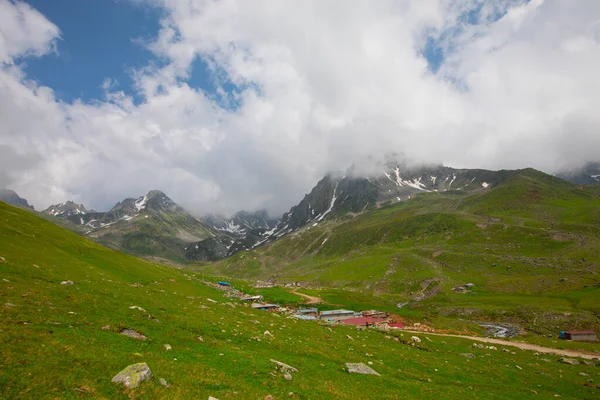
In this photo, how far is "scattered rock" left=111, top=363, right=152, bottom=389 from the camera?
14062 mm

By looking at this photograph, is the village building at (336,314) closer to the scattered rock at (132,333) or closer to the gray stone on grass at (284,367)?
the gray stone on grass at (284,367)

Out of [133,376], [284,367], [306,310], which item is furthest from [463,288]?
[133,376]

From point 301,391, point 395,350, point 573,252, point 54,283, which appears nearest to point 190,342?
point 301,391

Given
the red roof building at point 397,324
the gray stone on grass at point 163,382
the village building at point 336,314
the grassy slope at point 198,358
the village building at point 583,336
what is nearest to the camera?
the grassy slope at point 198,358

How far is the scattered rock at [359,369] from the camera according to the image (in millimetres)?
24689

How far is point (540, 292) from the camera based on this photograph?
4486 inches

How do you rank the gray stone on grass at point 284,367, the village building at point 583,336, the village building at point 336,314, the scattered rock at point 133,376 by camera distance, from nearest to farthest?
the scattered rock at point 133,376 < the gray stone on grass at point 284,367 < the village building at point 583,336 < the village building at point 336,314

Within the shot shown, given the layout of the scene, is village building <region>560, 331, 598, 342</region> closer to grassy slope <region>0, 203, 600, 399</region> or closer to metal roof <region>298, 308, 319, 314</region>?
grassy slope <region>0, 203, 600, 399</region>

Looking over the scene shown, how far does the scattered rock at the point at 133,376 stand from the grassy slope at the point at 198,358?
0.41 m

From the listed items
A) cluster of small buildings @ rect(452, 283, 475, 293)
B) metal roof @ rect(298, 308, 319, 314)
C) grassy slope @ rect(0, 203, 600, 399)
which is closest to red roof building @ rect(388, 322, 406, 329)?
metal roof @ rect(298, 308, 319, 314)

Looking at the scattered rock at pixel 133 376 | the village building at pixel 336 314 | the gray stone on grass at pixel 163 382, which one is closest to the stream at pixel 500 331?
the village building at pixel 336 314

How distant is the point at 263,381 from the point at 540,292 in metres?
135

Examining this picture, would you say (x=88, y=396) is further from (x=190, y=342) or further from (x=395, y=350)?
(x=395, y=350)

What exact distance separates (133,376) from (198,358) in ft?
19.5
